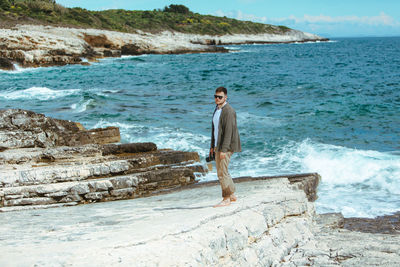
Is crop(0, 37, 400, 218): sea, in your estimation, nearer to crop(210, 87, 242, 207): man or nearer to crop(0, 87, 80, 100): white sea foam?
crop(0, 87, 80, 100): white sea foam

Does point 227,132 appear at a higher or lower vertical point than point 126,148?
higher

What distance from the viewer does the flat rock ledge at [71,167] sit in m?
7.07

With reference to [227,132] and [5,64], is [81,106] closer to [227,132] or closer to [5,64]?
[227,132]

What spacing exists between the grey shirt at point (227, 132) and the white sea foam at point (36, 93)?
64.8 feet

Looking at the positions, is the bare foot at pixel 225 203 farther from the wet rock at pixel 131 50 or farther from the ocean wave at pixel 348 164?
the wet rock at pixel 131 50

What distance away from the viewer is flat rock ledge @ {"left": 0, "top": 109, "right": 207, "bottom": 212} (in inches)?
278

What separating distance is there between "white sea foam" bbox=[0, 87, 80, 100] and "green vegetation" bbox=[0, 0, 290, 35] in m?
34.1

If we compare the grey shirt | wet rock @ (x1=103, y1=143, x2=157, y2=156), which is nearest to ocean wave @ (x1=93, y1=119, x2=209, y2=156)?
wet rock @ (x1=103, y1=143, x2=157, y2=156)

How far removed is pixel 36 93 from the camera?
81.3ft

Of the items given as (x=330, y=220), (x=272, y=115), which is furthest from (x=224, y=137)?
(x=272, y=115)

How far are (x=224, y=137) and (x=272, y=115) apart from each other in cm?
1398

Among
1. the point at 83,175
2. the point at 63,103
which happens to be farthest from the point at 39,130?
the point at 63,103

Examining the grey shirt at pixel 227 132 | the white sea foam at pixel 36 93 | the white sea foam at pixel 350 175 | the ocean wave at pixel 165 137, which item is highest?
the grey shirt at pixel 227 132

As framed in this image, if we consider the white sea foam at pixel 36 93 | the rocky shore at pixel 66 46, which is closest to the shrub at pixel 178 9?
the rocky shore at pixel 66 46
